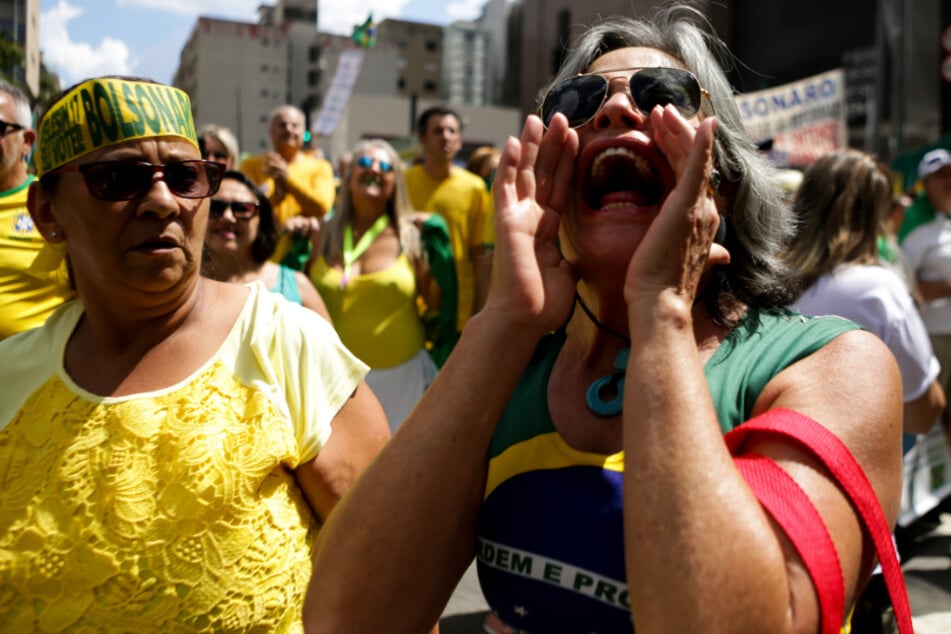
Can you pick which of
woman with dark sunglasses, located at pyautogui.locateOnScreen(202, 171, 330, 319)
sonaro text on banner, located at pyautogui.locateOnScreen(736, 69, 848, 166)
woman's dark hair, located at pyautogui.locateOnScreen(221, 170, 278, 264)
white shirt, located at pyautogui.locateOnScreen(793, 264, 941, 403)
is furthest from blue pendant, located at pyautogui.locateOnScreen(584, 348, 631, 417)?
sonaro text on banner, located at pyautogui.locateOnScreen(736, 69, 848, 166)

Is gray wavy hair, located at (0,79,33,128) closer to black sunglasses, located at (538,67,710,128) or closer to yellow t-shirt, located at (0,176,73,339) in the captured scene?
yellow t-shirt, located at (0,176,73,339)

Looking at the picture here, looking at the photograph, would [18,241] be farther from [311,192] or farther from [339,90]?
[339,90]

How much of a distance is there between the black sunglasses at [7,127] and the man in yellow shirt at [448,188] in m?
3.25

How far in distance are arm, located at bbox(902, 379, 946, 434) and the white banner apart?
8827 mm

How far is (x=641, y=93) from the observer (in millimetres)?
1554

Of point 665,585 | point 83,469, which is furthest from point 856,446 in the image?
point 83,469

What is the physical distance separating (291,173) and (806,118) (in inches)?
327

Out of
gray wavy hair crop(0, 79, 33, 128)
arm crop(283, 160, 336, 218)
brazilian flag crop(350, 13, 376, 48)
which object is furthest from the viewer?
brazilian flag crop(350, 13, 376, 48)

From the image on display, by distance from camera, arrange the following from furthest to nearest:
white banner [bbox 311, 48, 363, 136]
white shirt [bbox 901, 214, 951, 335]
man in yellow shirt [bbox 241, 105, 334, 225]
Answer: white banner [bbox 311, 48, 363, 136] → man in yellow shirt [bbox 241, 105, 334, 225] → white shirt [bbox 901, 214, 951, 335]

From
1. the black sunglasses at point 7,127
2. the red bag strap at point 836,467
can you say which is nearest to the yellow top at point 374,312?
the black sunglasses at point 7,127

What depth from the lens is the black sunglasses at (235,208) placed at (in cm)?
382

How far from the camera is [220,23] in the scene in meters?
86.6

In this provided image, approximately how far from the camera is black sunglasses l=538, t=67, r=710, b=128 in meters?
1.55

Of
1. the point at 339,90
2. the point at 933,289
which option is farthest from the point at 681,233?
the point at 339,90
